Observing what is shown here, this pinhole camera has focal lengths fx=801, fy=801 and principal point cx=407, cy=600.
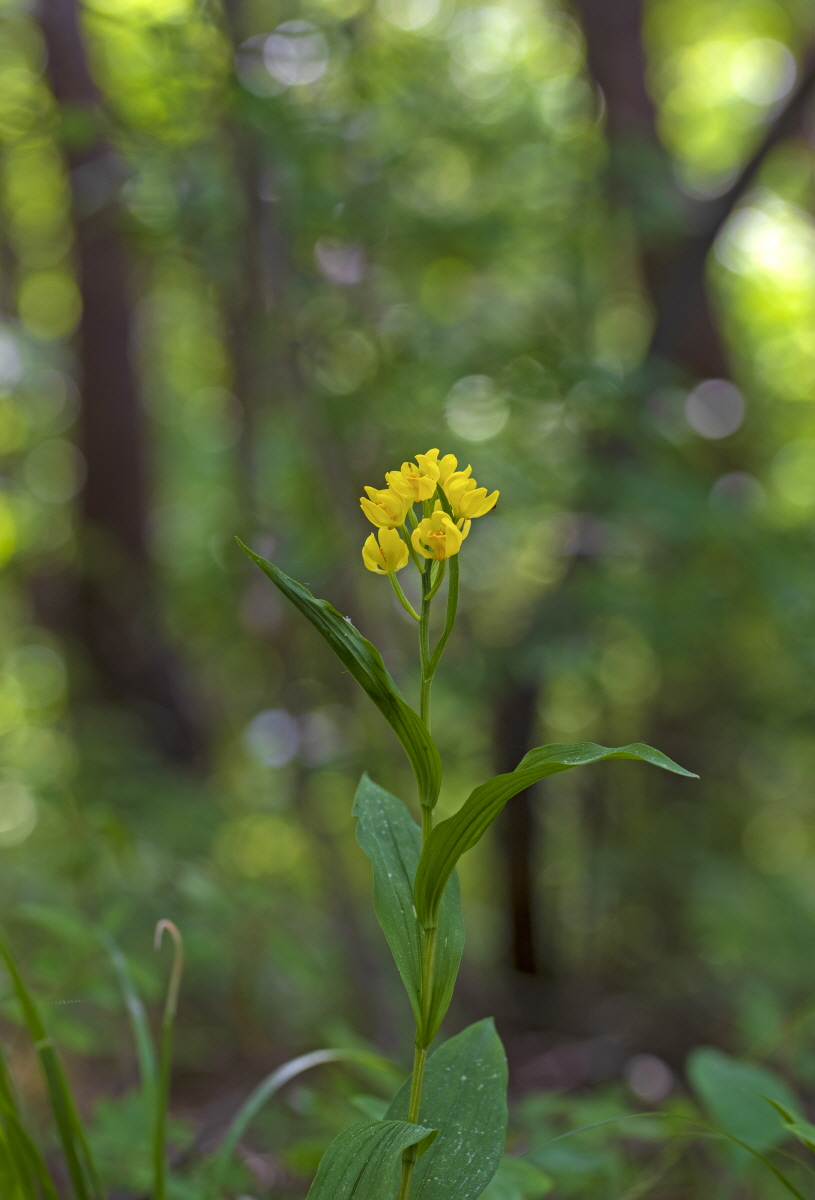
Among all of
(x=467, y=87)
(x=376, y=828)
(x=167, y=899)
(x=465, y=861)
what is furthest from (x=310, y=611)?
(x=465, y=861)

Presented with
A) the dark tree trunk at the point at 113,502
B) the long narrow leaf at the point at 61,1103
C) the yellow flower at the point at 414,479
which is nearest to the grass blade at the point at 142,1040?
the long narrow leaf at the point at 61,1103

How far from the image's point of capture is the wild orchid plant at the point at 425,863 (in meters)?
0.54

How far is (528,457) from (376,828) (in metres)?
1.90

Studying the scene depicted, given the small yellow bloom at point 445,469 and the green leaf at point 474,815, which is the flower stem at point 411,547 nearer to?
the small yellow bloom at point 445,469

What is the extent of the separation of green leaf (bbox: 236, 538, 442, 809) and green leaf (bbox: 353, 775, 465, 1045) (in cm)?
9

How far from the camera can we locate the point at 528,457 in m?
2.42

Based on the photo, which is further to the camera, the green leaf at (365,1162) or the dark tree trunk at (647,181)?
the dark tree trunk at (647,181)

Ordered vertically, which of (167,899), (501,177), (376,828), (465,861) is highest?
(501,177)

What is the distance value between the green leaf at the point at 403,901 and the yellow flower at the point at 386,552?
0.68 feet

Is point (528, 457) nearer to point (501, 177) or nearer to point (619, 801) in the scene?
point (501, 177)

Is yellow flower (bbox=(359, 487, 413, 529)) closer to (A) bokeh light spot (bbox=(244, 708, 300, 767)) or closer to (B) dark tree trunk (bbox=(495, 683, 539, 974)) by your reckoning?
(A) bokeh light spot (bbox=(244, 708, 300, 767))

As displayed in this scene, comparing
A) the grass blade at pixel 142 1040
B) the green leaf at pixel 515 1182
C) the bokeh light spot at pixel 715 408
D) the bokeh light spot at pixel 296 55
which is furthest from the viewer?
the bokeh light spot at pixel 715 408

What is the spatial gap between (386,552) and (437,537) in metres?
0.06

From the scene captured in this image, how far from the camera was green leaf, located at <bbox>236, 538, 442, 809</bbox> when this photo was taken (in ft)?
1.73
